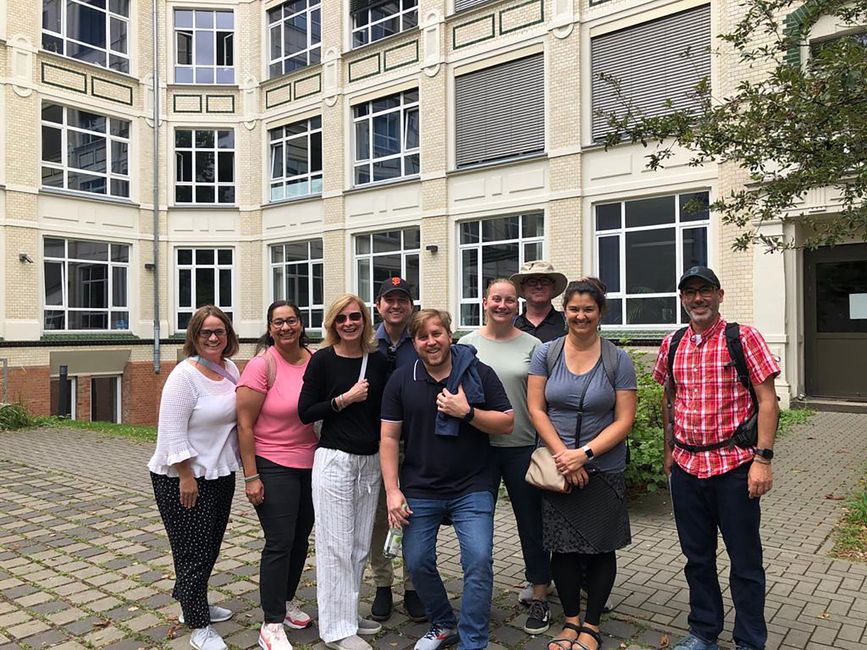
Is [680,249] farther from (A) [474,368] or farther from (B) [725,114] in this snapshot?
(A) [474,368]

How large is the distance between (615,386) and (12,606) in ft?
13.5

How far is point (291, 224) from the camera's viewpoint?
69.5 ft

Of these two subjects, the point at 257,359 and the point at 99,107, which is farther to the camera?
the point at 99,107

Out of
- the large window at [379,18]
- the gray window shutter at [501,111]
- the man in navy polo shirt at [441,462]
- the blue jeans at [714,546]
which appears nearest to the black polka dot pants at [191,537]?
the man in navy polo shirt at [441,462]

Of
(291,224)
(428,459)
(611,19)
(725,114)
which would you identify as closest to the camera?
(428,459)

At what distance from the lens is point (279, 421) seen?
3.84 meters

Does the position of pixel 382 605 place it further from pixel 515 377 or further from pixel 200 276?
pixel 200 276

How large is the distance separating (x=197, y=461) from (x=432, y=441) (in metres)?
1.31

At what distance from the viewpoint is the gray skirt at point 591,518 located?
12.0 ft

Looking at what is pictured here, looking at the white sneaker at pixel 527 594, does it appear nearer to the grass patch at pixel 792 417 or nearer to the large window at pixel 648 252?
the grass patch at pixel 792 417

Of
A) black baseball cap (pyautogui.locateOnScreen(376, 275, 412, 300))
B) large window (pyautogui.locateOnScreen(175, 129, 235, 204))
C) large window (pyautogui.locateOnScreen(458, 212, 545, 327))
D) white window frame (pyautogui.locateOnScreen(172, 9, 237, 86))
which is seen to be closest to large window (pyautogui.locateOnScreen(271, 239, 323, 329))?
large window (pyautogui.locateOnScreen(175, 129, 235, 204))

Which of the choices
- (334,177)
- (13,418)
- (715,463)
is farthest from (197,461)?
(334,177)

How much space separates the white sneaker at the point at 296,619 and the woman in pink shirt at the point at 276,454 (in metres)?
0.23

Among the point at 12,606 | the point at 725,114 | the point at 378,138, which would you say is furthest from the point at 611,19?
the point at 12,606
